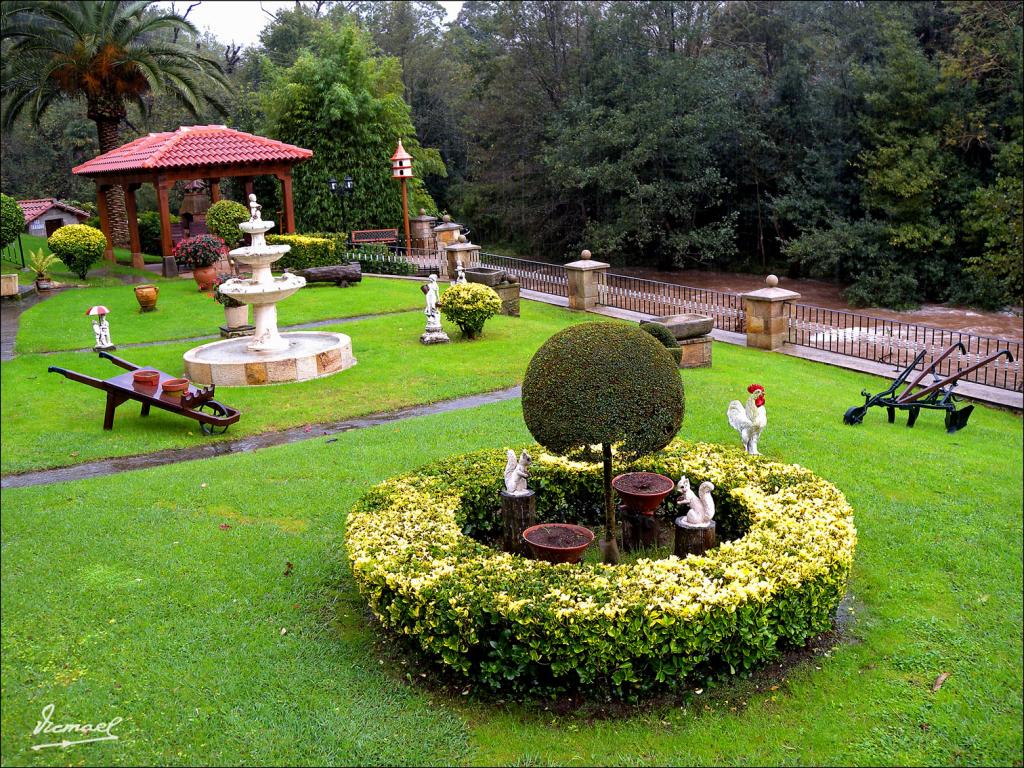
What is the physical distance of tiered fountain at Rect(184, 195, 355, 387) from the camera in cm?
1369

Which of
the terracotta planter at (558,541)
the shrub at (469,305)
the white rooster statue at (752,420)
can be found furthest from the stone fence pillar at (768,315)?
the terracotta planter at (558,541)

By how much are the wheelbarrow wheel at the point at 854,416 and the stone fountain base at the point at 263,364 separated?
25.3 feet

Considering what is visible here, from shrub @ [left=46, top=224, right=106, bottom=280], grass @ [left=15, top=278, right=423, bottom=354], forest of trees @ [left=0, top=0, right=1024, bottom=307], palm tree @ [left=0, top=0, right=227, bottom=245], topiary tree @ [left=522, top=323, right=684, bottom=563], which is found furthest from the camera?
forest of trees @ [left=0, top=0, right=1024, bottom=307]

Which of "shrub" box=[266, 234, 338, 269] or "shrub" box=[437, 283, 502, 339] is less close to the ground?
"shrub" box=[266, 234, 338, 269]

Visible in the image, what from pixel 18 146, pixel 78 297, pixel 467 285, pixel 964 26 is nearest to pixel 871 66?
pixel 964 26

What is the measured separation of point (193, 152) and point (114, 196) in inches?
223

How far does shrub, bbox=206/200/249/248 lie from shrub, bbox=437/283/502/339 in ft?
36.9

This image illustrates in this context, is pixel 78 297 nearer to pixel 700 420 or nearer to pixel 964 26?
pixel 700 420

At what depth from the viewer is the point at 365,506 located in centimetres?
732

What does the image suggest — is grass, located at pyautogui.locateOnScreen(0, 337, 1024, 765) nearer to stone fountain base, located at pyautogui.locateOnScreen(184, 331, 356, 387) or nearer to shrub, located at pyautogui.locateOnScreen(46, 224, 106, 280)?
stone fountain base, located at pyautogui.locateOnScreen(184, 331, 356, 387)

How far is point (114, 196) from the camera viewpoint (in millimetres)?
29422

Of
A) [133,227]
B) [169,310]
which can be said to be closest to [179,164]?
[133,227]

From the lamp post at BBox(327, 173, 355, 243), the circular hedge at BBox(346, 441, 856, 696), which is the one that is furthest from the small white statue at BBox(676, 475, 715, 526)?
the lamp post at BBox(327, 173, 355, 243)

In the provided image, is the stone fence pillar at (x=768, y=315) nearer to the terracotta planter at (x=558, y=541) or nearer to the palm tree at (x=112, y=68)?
the terracotta planter at (x=558, y=541)
